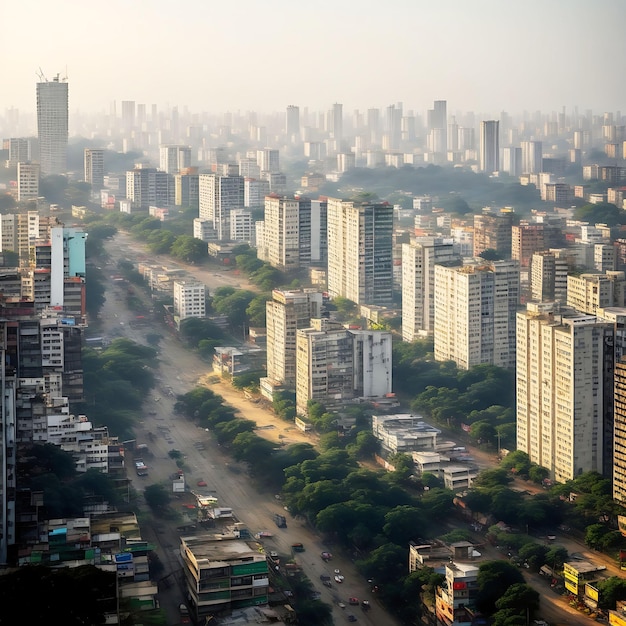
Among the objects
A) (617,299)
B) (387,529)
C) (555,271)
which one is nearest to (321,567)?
(387,529)

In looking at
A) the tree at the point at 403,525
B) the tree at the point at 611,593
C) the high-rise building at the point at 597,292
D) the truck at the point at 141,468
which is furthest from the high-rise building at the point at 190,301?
the tree at the point at 611,593

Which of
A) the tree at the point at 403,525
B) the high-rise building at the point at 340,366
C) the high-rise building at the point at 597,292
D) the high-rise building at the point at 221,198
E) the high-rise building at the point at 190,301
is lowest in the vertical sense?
the tree at the point at 403,525

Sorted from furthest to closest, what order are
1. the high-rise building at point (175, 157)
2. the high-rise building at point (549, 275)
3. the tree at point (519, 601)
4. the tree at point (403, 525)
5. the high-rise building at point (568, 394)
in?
the high-rise building at point (175, 157) → the high-rise building at point (549, 275) → the high-rise building at point (568, 394) → the tree at point (403, 525) → the tree at point (519, 601)

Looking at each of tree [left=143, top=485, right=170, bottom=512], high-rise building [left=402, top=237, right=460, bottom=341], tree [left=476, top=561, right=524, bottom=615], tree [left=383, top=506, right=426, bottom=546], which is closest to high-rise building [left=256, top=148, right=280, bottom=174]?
high-rise building [left=402, top=237, right=460, bottom=341]

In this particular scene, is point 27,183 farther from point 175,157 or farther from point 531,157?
point 531,157

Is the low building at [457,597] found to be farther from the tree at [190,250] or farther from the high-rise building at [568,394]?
the tree at [190,250]

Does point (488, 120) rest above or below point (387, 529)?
above

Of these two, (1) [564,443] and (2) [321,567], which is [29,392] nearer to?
(2) [321,567]
